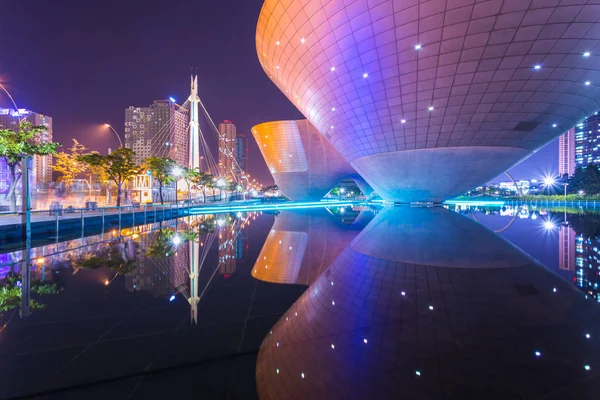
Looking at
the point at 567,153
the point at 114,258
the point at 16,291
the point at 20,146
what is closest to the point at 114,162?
the point at 20,146

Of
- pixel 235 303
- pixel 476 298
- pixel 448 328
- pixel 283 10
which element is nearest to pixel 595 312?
pixel 476 298

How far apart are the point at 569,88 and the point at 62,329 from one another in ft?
87.8

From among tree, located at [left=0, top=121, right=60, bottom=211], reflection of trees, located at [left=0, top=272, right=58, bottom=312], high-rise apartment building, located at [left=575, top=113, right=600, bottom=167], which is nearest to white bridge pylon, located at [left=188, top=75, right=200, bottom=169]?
tree, located at [left=0, top=121, right=60, bottom=211]

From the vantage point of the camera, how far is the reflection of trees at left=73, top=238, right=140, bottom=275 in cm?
703

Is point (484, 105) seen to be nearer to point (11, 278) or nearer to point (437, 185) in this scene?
point (437, 185)

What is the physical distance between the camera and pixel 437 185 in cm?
2841

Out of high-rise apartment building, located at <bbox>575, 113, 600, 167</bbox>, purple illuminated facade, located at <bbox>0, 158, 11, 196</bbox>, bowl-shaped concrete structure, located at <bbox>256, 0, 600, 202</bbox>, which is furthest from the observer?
high-rise apartment building, located at <bbox>575, 113, 600, 167</bbox>

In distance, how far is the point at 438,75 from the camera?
18.7 meters

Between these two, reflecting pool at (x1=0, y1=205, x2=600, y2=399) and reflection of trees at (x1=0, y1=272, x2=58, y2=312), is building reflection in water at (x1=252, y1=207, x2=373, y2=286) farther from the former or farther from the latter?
reflection of trees at (x1=0, y1=272, x2=58, y2=312)

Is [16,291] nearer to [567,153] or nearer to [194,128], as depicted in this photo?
[194,128]

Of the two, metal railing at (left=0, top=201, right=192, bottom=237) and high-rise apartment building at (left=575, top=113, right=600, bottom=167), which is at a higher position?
high-rise apartment building at (left=575, top=113, right=600, bottom=167)

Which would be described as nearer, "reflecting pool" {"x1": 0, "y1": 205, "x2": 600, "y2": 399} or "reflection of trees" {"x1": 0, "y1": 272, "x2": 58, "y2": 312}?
"reflecting pool" {"x1": 0, "y1": 205, "x2": 600, "y2": 399}

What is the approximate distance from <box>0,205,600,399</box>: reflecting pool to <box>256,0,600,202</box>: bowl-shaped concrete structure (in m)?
13.3

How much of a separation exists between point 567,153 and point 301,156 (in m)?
176
